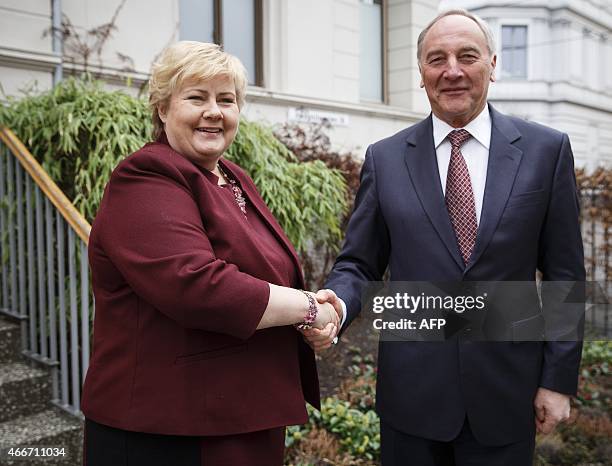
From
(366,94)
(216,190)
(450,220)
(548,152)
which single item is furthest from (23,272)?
(366,94)

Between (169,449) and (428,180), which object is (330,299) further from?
(169,449)

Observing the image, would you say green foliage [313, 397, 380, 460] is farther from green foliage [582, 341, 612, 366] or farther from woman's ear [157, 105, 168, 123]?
green foliage [582, 341, 612, 366]

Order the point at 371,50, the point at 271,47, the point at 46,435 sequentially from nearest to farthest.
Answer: the point at 46,435 < the point at 271,47 < the point at 371,50

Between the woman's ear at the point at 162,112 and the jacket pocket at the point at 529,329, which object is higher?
the woman's ear at the point at 162,112

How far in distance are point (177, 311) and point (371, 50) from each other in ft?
29.9

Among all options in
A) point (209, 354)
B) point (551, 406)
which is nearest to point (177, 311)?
point (209, 354)

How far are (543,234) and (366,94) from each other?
8.34 m

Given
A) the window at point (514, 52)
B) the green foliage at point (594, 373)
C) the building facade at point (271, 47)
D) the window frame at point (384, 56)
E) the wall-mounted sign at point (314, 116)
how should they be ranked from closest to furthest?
the green foliage at point (594, 373) → the building facade at point (271, 47) → the wall-mounted sign at point (314, 116) → the window frame at point (384, 56) → the window at point (514, 52)

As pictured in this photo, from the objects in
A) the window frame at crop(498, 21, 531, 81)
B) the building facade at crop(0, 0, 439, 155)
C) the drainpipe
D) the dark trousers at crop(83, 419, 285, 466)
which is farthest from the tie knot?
the window frame at crop(498, 21, 531, 81)

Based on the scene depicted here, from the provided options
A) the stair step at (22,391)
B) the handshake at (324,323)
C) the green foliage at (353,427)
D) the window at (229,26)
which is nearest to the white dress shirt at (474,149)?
the handshake at (324,323)

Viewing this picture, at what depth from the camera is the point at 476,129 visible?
213cm

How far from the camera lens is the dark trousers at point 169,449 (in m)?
1.81

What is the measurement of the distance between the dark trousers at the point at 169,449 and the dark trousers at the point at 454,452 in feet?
1.65

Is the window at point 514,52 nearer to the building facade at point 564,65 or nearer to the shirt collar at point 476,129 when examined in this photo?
the building facade at point 564,65
